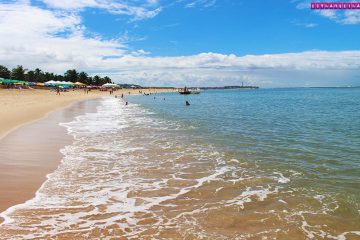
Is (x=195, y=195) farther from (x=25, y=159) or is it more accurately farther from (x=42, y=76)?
(x=42, y=76)

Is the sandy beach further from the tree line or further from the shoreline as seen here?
the tree line

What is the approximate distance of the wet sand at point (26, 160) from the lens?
8.71 metres

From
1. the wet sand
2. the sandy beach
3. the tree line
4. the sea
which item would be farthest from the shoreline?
the tree line

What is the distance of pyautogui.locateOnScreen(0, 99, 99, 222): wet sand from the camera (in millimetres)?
8711

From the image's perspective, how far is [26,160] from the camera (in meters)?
12.4

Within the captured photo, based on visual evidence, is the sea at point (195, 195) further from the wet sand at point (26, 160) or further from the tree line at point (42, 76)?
the tree line at point (42, 76)

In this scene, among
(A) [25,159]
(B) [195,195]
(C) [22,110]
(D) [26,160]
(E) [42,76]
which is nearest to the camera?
(B) [195,195]

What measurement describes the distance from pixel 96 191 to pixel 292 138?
13.6 meters

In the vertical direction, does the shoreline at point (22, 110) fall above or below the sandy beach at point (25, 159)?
above

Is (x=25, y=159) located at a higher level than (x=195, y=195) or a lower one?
higher

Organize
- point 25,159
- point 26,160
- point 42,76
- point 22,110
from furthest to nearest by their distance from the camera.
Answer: point 42,76
point 22,110
point 25,159
point 26,160

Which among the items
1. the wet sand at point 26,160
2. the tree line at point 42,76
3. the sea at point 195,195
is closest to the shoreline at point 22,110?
the wet sand at point 26,160

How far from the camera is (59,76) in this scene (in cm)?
16475

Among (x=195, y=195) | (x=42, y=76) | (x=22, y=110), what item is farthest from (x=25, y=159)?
(x=42, y=76)
